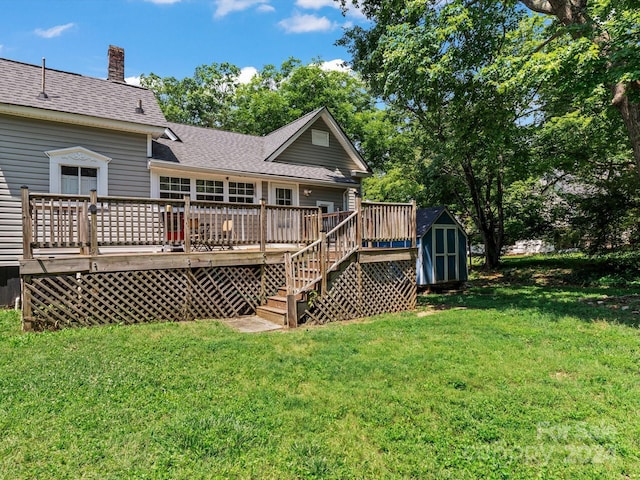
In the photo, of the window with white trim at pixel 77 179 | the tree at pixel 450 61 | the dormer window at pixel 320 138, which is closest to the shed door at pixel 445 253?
the tree at pixel 450 61

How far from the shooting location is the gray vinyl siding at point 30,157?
28.6 ft

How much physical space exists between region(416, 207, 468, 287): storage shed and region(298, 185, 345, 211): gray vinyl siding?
309cm

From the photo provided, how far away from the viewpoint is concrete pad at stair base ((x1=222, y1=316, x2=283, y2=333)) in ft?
22.0

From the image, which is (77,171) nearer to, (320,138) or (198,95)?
(320,138)

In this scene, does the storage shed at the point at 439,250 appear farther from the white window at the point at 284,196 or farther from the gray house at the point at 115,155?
the white window at the point at 284,196

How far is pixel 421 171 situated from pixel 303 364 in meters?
16.0

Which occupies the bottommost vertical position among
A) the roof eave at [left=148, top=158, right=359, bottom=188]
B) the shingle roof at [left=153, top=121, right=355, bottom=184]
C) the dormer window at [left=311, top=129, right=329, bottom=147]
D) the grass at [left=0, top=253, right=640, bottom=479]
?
the grass at [left=0, top=253, right=640, bottom=479]

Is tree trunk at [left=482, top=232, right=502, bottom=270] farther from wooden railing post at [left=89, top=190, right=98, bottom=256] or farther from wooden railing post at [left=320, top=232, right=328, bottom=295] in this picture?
wooden railing post at [left=89, top=190, right=98, bottom=256]

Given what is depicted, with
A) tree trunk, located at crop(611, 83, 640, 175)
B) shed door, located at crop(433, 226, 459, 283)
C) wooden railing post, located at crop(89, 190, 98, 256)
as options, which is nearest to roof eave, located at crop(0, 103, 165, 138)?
wooden railing post, located at crop(89, 190, 98, 256)

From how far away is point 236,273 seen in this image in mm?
7918

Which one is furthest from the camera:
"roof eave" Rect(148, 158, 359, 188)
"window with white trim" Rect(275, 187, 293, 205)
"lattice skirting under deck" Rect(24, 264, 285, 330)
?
"window with white trim" Rect(275, 187, 293, 205)

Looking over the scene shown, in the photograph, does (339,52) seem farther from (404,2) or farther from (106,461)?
(106,461)

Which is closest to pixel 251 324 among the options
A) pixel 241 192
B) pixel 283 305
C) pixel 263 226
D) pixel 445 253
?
pixel 283 305

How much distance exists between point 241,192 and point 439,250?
6933 mm
